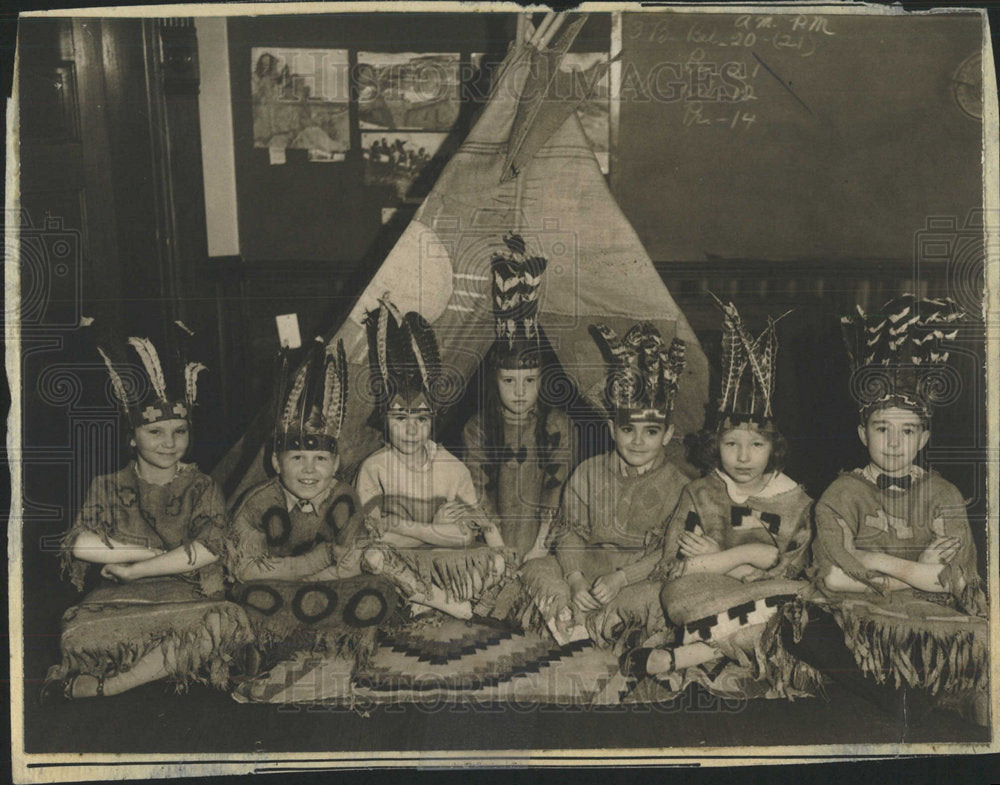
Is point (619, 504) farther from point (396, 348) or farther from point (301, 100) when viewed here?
point (301, 100)

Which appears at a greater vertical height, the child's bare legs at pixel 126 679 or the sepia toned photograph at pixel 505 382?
the sepia toned photograph at pixel 505 382

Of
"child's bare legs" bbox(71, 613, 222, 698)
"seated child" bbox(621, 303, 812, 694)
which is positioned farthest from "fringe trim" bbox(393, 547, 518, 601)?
"child's bare legs" bbox(71, 613, 222, 698)

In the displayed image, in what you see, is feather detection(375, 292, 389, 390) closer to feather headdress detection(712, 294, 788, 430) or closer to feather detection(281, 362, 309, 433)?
feather detection(281, 362, 309, 433)

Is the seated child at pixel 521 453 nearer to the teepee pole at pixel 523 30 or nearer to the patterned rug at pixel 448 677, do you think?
the patterned rug at pixel 448 677

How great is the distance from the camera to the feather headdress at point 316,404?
8.20 feet

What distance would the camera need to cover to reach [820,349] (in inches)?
99.9

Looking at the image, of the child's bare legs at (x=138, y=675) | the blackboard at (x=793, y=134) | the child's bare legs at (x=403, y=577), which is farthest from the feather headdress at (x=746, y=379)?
the child's bare legs at (x=138, y=675)

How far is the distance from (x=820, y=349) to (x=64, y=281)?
1911 mm

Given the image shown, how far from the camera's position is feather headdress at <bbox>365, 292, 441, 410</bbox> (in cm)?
251

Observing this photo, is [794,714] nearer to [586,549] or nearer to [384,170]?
[586,549]

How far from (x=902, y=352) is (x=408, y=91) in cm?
141

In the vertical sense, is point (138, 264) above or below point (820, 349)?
above

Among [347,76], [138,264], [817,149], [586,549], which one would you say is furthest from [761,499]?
[138,264]

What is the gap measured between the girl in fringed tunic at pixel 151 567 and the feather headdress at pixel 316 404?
0.77 ft
